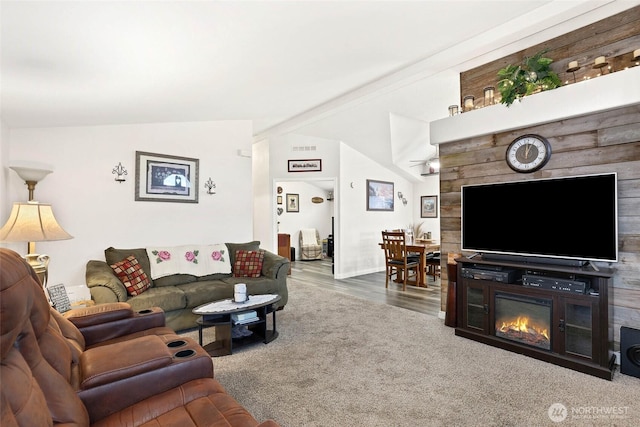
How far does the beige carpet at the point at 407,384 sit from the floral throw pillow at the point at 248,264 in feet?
3.60

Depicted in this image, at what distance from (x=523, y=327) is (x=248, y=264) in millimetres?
3147

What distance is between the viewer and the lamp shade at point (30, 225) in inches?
101

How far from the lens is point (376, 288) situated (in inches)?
217

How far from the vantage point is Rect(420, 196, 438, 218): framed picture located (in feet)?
25.9

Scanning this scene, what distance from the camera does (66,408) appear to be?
1146 millimetres

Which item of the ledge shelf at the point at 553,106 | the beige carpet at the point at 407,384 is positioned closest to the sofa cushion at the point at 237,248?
the beige carpet at the point at 407,384

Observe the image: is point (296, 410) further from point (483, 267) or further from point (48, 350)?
point (483, 267)

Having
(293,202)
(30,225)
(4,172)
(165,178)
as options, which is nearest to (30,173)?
(4,172)

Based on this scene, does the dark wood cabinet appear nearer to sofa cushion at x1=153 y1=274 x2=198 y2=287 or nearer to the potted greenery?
sofa cushion at x1=153 y1=274 x2=198 y2=287

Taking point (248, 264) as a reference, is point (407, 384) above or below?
below

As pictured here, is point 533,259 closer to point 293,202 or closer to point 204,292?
point 204,292

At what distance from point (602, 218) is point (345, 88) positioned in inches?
120

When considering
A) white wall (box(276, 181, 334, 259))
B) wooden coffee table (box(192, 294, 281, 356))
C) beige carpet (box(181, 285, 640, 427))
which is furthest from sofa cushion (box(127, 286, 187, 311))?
white wall (box(276, 181, 334, 259))

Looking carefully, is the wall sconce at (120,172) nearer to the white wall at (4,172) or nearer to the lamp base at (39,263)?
the white wall at (4,172)
